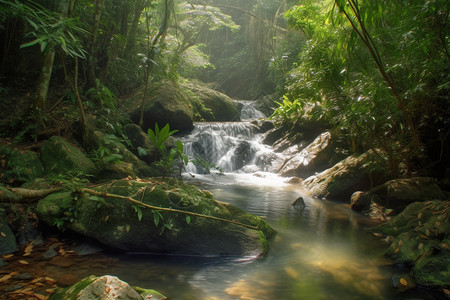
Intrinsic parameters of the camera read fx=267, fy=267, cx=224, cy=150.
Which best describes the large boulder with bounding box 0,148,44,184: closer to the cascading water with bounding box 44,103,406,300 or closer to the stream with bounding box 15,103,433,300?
the stream with bounding box 15,103,433,300

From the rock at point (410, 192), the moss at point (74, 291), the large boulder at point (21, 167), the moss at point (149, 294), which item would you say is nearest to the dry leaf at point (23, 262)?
the moss at point (74, 291)

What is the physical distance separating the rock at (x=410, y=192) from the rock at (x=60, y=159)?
5.27 m

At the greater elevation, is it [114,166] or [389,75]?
[389,75]

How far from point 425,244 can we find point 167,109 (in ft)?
27.4

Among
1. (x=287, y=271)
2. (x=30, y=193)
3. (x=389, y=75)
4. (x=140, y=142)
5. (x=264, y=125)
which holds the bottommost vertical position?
(x=287, y=271)

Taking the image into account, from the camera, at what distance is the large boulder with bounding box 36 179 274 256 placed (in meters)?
3.02

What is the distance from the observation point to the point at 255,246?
3.24 m

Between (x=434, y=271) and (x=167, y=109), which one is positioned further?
(x=167, y=109)

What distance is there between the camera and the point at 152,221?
3.12 m

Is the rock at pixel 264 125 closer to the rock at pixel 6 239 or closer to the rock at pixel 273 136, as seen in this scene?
the rock at pixel 273 136

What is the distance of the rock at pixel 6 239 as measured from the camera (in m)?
2.64

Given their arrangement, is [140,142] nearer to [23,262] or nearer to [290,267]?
[23,262]

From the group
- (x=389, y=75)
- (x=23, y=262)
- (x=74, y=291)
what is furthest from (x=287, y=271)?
(x=389, y=75)

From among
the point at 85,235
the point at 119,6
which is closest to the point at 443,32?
the point at 85,235
